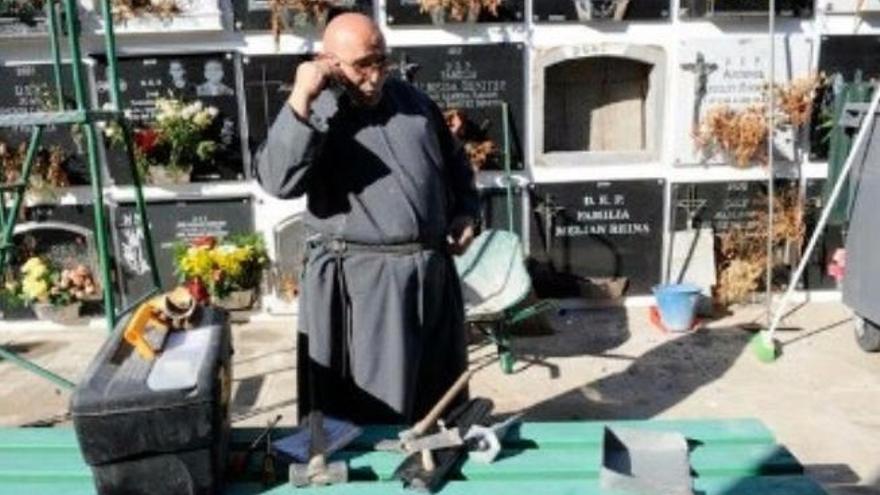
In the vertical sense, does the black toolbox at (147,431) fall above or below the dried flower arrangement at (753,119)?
below

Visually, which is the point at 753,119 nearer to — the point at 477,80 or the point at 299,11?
the point at 477,80

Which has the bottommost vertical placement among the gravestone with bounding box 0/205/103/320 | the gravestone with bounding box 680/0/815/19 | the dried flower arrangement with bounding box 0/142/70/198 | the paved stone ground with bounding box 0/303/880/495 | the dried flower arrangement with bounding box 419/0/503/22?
the paved stone ground with bounding box 0/303/880/495

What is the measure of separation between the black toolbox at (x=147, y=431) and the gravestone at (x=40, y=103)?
203 inches

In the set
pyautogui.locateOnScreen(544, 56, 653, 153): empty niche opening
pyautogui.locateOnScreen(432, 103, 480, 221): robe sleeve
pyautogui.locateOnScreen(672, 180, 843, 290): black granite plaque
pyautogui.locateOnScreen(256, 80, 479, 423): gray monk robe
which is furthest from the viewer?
pyautogui.locateOnScreen(544, 56, 653, 153): empty niche opening

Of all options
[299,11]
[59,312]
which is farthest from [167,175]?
[299,11]

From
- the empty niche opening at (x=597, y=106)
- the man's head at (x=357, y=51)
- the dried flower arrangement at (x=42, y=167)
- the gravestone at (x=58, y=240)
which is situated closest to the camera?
the man's head at (x=357, y=51)

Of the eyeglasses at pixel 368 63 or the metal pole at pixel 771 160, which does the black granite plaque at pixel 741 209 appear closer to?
the metal pole at pixel 771 160

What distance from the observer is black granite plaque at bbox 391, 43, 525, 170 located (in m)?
6.52

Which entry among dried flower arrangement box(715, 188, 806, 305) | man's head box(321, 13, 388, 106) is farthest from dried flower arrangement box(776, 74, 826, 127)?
man's head box(321, 13, 388, 106)

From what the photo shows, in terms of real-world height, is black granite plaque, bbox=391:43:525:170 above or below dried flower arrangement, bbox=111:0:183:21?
below

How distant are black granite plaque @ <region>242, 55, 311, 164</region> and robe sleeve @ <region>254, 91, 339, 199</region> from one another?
389cm

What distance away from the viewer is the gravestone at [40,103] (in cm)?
641

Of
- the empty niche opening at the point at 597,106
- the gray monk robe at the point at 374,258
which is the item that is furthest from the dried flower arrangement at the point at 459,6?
the gray monk robe at the point at 374,258

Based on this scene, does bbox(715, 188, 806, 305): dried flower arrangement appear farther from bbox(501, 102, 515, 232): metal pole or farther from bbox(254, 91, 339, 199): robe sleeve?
bbox(254, 91, 339, 199): robe sleeve
